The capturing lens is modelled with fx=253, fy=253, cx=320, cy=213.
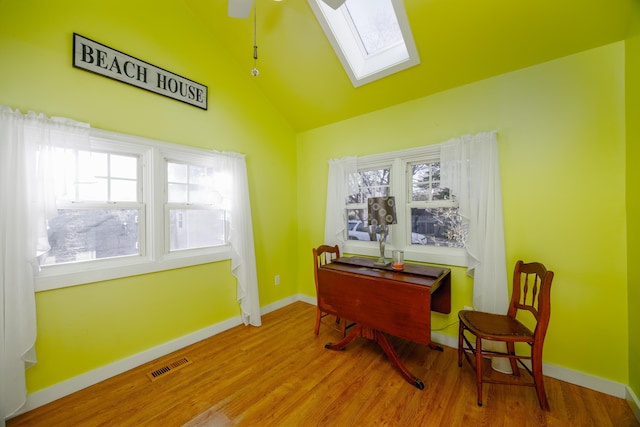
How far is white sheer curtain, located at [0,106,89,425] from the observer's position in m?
1.47

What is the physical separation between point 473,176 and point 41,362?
132 inches

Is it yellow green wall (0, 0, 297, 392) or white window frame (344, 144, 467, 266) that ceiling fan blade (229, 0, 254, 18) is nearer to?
yellow green wall (0, 0, 297, 392)

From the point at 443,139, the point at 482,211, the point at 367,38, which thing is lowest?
the point at 482,211

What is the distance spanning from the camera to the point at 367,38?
239 centimetres

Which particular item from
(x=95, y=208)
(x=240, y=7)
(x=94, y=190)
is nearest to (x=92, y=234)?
(x=95, y=208)

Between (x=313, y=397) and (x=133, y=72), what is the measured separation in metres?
2.79

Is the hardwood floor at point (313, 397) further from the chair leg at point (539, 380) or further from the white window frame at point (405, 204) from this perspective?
the white window frame at point (405, 204)

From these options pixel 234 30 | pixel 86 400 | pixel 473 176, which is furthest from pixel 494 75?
pixel 86 400

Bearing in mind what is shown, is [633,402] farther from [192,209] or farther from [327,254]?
[192,209]

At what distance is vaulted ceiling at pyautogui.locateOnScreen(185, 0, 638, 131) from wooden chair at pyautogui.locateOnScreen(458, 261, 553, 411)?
158 cm

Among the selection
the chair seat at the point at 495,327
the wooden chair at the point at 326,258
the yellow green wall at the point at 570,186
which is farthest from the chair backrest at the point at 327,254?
the chair seat at the point at 495,327

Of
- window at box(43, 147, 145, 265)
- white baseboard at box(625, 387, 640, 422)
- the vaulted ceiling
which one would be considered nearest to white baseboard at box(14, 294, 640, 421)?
white baseboard at box(625, 387, 640, 422)

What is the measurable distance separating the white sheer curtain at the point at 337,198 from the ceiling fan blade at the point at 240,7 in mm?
1636

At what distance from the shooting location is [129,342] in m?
2.00
